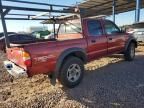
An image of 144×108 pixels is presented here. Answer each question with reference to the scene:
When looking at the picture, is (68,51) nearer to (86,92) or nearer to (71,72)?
(71,72)

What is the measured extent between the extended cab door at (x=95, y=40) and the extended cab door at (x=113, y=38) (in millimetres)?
339

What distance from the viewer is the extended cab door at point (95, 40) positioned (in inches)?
238

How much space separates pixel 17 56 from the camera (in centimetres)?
468

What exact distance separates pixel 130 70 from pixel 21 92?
3684mm

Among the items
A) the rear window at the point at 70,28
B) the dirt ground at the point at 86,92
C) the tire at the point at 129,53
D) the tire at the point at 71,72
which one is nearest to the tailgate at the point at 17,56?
the dirt ground at the point at 86,92

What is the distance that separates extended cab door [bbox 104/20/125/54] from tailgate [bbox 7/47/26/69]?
3.31 metres

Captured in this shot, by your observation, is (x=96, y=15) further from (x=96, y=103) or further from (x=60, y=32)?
(x=96, y=103)

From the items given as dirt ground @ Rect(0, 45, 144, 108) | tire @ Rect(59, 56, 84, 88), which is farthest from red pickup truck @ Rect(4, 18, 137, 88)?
dirt ground @ Rect(0, 45, 144, 108)

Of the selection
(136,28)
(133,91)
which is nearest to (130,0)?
(136,28)

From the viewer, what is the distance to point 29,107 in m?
4.38

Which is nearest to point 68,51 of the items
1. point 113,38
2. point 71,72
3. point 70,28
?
point 71,72

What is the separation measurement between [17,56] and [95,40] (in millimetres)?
2524

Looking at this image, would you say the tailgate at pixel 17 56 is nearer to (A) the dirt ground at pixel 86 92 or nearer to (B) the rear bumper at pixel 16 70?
(B) the rear bumper at pixel 16 70

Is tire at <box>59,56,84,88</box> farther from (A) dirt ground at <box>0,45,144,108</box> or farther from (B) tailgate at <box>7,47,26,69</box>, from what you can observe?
(B) tailgate at <box>7,47,26,69</box>
